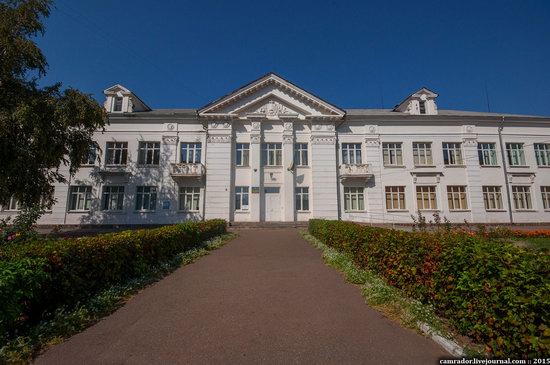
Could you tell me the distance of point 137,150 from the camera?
2522 cm

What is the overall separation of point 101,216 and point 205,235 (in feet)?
53.1

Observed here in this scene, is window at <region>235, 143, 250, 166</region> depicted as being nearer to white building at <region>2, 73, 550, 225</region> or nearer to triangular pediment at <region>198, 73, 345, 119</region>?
white building at <region>2, 73, 550, 225</region>

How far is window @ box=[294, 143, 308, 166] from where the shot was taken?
25703mm

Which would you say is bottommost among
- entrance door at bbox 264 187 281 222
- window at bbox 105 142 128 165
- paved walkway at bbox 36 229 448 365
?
paved walkway at bbox 36 229 448 365

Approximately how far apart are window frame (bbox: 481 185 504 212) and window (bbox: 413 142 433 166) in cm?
593

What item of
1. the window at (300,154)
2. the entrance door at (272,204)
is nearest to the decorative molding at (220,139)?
the entrance door at (272,204)

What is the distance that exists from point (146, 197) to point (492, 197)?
3411 cm

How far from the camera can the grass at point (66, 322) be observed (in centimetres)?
343

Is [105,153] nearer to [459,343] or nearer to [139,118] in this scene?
[139,118]

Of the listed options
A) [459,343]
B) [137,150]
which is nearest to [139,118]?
[137,150]

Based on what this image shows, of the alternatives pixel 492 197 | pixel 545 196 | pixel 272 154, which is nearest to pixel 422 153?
pixel 492 197

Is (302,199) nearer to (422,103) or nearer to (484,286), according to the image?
(422,103)

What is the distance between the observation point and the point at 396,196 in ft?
83.5

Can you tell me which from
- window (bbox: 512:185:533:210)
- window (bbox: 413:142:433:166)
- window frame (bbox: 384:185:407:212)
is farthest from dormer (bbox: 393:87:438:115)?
window (bbox: 512:185:533:210)
